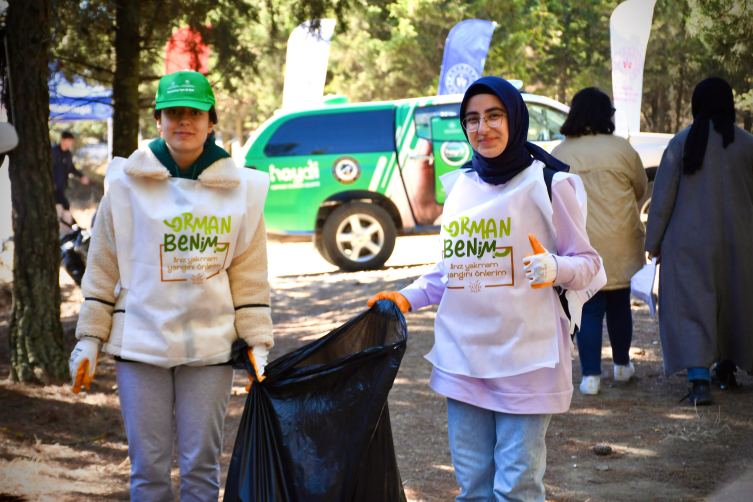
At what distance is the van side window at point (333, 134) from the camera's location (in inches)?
404

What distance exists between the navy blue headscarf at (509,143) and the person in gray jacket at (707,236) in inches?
98.6

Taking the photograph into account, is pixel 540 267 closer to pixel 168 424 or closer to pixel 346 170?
pixel 168 424

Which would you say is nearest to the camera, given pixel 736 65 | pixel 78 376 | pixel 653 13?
pixel 78 376

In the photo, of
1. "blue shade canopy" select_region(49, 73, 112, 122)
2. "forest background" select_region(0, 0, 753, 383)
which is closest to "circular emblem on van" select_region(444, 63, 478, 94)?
"forest background" select_region(0, 0, 753, 383)

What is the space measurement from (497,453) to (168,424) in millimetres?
1130

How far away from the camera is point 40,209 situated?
5.42m

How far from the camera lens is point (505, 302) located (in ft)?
7.93

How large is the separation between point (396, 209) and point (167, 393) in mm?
7733

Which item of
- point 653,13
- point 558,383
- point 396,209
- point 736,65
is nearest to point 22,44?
point 558,383

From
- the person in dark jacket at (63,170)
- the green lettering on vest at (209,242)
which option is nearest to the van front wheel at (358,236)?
the person in dark jacket at (63,170)

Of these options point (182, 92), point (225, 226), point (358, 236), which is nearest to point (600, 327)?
point (225, 226)

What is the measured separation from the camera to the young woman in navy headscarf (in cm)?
239

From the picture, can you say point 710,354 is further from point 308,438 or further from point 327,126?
point 327,126

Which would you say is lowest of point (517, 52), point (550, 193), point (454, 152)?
point (550, 193)
